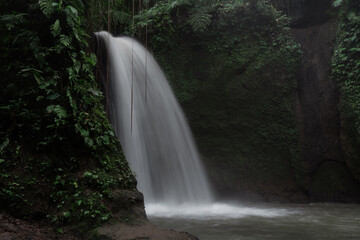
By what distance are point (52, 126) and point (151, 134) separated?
379 cm

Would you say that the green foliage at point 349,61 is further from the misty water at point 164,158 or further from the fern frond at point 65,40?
the fern frond at point 65,40

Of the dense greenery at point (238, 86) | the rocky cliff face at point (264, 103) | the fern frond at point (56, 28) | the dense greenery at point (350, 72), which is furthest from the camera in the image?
the dense greenery at point (238, 86)

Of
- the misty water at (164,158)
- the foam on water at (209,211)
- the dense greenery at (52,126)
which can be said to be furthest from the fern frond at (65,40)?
the foam on water at (209,211)

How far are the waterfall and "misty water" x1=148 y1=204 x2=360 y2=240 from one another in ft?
2.40

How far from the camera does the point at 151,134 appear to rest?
7.14 meters

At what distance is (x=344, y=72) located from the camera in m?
7.36

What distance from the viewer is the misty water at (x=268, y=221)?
157 inches

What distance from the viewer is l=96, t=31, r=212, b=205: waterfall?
673 centimetres

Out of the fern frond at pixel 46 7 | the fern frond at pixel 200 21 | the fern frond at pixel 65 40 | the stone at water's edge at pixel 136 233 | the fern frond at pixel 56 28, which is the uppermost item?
the fern frond at pixel 200 21

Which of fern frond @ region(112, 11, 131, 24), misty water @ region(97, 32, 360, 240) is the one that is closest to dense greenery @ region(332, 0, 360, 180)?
misty water @ region(97, 32, 360, 240)

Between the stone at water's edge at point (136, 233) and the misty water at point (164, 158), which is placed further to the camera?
the misty water at point (164, 158)

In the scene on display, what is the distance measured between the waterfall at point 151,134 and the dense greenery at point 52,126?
2627mm

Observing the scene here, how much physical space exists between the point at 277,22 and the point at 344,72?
7.25 ft

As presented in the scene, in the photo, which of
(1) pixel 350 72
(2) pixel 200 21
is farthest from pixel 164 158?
(1) pixel 350 72
